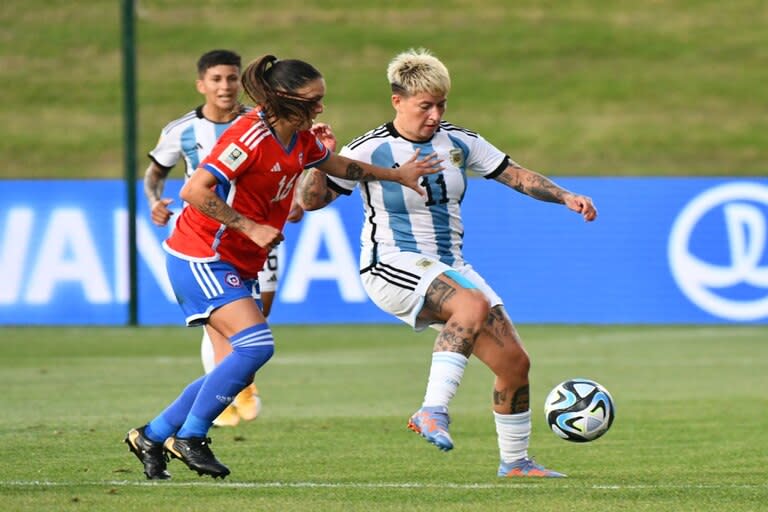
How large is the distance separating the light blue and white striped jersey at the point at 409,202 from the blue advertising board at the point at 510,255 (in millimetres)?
11770

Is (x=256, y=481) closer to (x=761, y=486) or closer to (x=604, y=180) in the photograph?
(x=761, y=486)

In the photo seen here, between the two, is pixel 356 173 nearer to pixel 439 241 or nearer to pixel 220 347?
pixel 439 241

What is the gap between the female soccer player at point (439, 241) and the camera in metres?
8.06

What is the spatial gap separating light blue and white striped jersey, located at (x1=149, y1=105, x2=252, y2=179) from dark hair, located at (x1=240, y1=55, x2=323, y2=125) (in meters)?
3.40

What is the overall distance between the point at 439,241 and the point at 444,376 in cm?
89

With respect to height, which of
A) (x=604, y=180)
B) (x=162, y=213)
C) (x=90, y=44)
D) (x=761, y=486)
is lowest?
(x=761, y=486)

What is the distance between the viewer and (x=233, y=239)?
787cm

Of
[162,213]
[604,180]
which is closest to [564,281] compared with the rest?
[604,180]

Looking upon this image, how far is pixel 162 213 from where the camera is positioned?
33.2 ft

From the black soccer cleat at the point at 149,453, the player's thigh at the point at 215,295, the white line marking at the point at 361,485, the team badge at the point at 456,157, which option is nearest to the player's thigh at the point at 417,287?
the team badge at the point at 456,157

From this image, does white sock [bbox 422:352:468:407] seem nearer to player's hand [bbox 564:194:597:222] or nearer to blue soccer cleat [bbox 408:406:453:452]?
blue soccer cleat [bbox 408:406:453:452]

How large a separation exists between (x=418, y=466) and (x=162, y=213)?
256 centimetres

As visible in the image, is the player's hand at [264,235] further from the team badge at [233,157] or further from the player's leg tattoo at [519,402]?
the player's leg tattoo at [519,402]

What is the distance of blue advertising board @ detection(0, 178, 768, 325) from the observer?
66.8 ft
